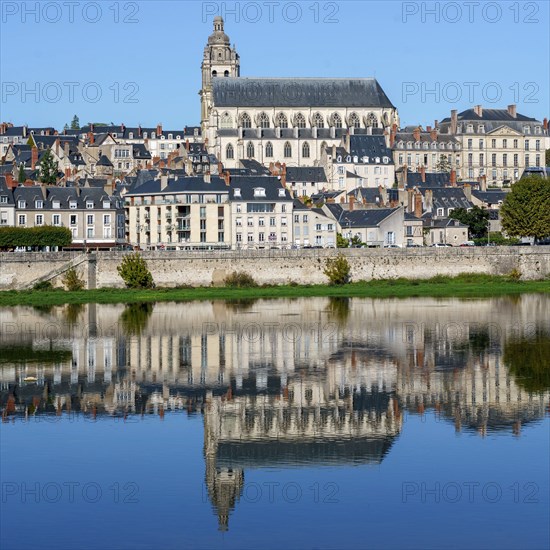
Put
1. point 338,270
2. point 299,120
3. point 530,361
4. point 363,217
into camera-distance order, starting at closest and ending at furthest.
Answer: point 530,361 < point 338,270 < point 363,217 < point 299,120

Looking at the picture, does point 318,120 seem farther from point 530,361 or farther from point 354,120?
point 530,361

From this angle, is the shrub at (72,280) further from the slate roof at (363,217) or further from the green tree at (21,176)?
the green tree at (21,176)

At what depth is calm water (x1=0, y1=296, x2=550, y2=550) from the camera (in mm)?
17359

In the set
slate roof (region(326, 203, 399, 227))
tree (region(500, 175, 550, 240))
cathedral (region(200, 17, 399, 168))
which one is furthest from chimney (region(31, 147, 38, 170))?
tree (region(500, 175, 550, 240))

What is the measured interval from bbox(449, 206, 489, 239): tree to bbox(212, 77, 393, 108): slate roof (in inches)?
1419

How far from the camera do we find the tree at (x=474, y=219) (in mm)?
70062

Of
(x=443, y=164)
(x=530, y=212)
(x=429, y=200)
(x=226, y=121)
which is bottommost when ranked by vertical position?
(x=530, y=212)

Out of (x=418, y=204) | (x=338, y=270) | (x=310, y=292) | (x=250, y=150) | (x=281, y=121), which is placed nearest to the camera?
(x=310, y=292)

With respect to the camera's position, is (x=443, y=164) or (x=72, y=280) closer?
(x=72, y=280)

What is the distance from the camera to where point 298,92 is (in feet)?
348

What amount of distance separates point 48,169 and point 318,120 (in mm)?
26123

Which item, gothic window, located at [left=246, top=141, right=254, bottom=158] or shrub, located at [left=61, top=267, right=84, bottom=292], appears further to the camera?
gothic window, located at [left=246, top=141, right=254, bottom=158]

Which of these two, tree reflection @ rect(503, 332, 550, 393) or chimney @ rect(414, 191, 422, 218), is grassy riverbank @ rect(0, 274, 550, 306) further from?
tree reflection @ rect(503, 332, 550, 393)

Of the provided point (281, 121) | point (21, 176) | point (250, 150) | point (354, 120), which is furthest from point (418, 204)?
point (354, 120)
